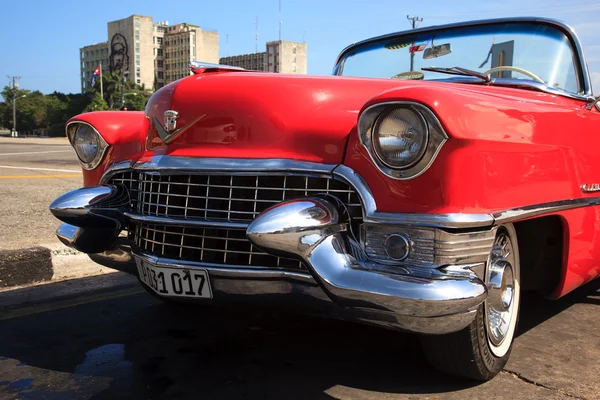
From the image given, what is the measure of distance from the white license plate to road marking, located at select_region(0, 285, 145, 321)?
139cm

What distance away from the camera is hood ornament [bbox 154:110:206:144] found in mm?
2479

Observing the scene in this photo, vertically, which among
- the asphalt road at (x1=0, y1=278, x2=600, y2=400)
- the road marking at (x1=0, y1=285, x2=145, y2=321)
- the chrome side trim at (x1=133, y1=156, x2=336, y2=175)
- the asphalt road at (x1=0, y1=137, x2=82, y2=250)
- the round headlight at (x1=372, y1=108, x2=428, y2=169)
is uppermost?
the round headlight at (x1=372, y1=108, x2=428, y2=169)

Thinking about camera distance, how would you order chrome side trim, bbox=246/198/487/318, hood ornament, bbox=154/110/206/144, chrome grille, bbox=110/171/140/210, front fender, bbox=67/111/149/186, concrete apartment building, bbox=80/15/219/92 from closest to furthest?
chrome side trim, bbox=246/198/487/318
hood ornament, bbox=154/110/206/144
chrome grille, bbox=110/171/140/210
front fender, bbox=67/111/149/186
concrete apartment building, bbox=80/15/219/92

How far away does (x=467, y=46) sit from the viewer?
367 cm

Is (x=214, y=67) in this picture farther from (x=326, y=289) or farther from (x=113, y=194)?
(x=326, y=289)

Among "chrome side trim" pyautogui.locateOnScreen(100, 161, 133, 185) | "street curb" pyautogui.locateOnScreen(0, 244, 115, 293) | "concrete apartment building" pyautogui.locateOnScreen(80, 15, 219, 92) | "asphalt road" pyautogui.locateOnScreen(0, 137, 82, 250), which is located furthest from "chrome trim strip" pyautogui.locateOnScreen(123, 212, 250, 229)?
"concrete apartment building" pyautogui.locateOnScreen(80, 15, 219, 92)

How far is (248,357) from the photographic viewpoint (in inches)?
106

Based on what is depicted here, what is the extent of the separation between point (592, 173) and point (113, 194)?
227 cm

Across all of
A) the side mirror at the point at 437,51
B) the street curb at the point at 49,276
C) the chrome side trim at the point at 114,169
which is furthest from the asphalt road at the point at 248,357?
the side mirror at the point at 437,51

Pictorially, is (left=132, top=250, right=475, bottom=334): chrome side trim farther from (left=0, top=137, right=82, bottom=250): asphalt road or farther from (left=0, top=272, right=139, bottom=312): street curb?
(left=0, top=137, right=82, bottom=250): asphalt road

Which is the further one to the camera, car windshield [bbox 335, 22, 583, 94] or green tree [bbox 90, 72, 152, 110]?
green tree [bbox 90, 72, 152, 110]

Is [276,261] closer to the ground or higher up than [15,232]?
higher up

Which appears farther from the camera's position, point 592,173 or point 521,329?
point 521,329

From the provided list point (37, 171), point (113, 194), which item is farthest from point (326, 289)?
point (37, 171)
